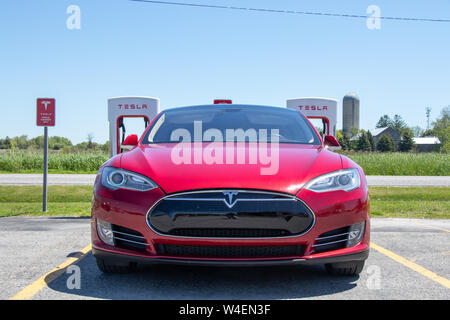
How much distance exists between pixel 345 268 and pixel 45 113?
292 inches

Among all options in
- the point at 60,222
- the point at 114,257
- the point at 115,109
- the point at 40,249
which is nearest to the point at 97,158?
the point at 115,109

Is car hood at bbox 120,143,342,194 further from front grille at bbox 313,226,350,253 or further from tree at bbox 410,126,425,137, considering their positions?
tree at bbox 410,126,425,137

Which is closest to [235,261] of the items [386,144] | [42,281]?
[42,281]

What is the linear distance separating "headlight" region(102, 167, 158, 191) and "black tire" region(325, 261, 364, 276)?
1.51 m

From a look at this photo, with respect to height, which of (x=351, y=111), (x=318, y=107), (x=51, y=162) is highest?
(x=351, y=111)

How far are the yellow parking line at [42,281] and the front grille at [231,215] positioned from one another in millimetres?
973

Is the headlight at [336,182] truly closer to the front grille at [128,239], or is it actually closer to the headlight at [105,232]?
the front grille at [128,239]

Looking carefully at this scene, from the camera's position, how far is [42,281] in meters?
3.53

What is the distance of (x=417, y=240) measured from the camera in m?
5.56

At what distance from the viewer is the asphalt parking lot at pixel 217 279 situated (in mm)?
3180

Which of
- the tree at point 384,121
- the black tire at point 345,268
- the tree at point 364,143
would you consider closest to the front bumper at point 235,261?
the black tire at point 345,268

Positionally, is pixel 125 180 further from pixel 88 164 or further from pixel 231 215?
pixel 88 164
